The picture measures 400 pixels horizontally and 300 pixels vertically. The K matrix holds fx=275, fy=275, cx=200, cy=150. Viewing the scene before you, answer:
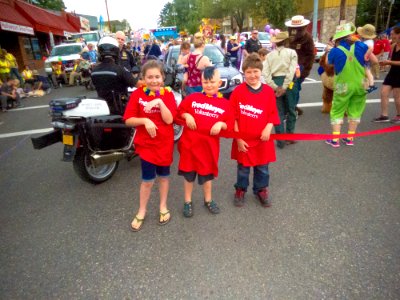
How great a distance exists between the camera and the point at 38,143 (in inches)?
136

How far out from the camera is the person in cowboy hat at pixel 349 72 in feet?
14.3

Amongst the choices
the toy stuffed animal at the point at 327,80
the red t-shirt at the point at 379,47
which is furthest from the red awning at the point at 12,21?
the red t-shirt at the point at 379,47

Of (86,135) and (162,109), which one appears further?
(86,135)

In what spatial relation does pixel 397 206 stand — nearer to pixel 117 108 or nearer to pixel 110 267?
pixel 110 267

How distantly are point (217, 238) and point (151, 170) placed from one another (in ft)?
3.13

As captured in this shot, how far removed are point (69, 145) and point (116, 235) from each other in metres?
1.44

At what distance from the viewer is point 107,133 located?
3.75m

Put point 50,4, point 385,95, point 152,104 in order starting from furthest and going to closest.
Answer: point 50,4 → point 385,95 → point 152,104

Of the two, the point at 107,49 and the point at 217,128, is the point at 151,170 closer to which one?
the point at 217,128

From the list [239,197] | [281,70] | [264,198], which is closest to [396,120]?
[281,70]

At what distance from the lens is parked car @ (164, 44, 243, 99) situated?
687 cm

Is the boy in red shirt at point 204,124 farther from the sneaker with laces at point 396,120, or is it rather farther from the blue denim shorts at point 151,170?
the sneaker with laces at point 396,120

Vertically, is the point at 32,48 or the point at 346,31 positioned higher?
the point at 32,48

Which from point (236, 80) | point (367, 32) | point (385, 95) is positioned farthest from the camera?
point (236, 80)
